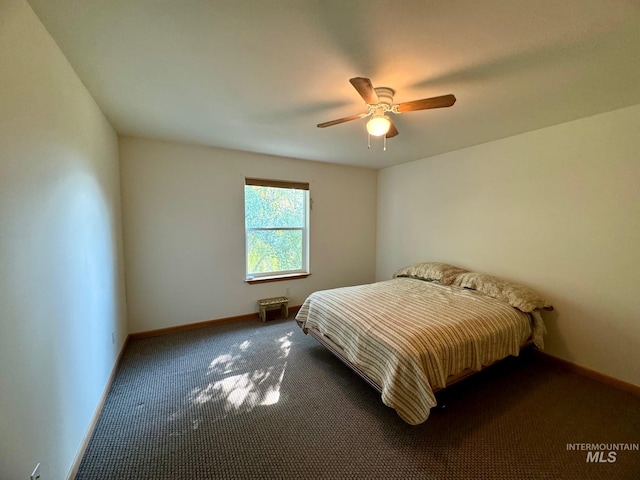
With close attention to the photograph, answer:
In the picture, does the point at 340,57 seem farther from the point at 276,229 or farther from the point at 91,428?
the point at 91,428

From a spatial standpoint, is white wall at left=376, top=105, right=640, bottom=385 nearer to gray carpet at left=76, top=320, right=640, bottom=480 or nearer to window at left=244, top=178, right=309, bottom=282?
gray carpet at left=76, top=320, right=640, bottom=480

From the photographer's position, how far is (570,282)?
250 cm

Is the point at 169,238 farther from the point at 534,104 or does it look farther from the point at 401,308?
the point at 534,104

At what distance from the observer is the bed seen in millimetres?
1703

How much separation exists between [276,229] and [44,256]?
2715 mm

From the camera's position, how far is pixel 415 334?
73.0 inches

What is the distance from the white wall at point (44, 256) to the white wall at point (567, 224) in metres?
3.88

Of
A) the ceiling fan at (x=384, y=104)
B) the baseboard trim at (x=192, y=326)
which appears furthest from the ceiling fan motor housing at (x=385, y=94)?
the baseboard trim at (x=192, y=326)

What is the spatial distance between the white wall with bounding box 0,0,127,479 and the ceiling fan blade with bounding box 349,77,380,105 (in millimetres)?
1519

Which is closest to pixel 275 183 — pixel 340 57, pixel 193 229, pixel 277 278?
pixel 193 229

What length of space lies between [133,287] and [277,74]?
2.88 meters

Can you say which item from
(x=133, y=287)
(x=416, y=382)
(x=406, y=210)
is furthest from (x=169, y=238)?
(x=406, y=210)

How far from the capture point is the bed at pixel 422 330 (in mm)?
1703

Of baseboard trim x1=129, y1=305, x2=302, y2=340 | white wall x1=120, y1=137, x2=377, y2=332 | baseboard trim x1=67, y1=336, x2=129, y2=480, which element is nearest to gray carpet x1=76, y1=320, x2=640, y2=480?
Result: baseboard trim x1=67, y1=336, x2=129, y2=480
